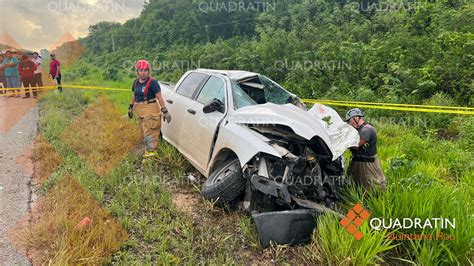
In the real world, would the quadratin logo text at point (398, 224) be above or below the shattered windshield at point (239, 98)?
below

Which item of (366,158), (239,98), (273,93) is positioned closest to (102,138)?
(239,98)

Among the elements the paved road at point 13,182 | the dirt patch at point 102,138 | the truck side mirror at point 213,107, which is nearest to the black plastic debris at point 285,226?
the truck side mirror at point 213,107


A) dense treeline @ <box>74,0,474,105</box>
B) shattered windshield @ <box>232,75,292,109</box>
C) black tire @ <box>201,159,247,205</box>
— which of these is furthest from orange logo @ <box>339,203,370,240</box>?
dense treeline @ <box>74,0,474,105</box>

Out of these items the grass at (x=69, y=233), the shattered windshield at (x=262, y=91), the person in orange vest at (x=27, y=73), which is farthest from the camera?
the person in orange vest at (x=27, y=73)

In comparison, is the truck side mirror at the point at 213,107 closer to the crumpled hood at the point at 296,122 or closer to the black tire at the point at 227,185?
the crumpled hood at the point at 296,122

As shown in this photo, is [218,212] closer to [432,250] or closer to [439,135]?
[432,250]

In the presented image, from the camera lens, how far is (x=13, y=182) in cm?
443

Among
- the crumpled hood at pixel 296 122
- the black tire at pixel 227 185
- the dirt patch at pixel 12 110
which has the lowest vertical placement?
the black tire at pixel 227 185

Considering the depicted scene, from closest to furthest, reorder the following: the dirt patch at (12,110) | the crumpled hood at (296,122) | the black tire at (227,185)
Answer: the crumpled hood at (296,122), the black tire at (227,185), the dirt patch at (12,110)

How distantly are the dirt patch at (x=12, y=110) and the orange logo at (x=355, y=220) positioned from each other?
23.1ft

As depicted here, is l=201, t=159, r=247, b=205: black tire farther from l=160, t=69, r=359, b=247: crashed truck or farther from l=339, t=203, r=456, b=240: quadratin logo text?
l=339, t=203, r=456, b=240: quadratin logo text

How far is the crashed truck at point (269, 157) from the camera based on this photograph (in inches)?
129

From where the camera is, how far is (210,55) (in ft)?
61.6

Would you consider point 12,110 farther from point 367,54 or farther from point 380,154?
point 367,54
